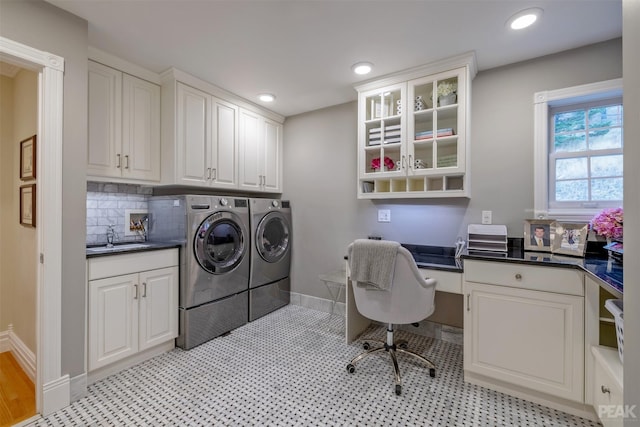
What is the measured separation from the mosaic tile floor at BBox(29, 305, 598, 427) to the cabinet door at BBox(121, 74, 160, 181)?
1567 mm

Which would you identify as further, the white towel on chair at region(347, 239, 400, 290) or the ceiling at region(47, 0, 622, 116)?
the white towel on chair at region(347, 239, 400, 290)

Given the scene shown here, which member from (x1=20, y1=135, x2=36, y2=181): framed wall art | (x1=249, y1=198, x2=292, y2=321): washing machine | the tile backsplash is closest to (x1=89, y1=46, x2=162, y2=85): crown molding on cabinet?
(x1=20, y1=135, x2=36, y2=181): framed wall art

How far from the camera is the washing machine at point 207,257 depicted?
239cm

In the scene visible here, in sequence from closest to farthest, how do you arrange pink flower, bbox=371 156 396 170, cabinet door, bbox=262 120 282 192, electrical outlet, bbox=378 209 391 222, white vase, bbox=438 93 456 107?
white vase, bbox=438 93 456 107, pink flower, bbox=371 156 396 170, electrical outlet, bbox=378 209 391 222, cabinet door, bbox=262 120 282 192

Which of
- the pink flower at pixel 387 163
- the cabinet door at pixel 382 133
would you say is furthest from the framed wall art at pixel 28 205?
the pink flower at pixel 387 163

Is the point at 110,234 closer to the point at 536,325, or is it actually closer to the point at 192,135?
the point at 192,135

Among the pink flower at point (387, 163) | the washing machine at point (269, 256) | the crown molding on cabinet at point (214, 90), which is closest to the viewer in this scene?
the crown molding on cabinet at point (214, 90)

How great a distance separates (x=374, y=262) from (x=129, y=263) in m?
1.79

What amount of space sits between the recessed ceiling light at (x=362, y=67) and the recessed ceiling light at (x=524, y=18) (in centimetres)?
96

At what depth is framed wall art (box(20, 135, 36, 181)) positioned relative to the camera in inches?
74.2

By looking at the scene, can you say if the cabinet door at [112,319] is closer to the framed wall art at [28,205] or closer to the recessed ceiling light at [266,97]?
the framed wall art at [28,205]

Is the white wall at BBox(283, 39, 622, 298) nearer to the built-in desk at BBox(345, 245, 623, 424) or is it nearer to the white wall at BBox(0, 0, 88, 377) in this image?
the built-in desk at BBox(345, 245, 623, 424)

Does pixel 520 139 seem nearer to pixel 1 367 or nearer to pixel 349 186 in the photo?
pixel 349 186

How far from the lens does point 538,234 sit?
2084 millimetres
